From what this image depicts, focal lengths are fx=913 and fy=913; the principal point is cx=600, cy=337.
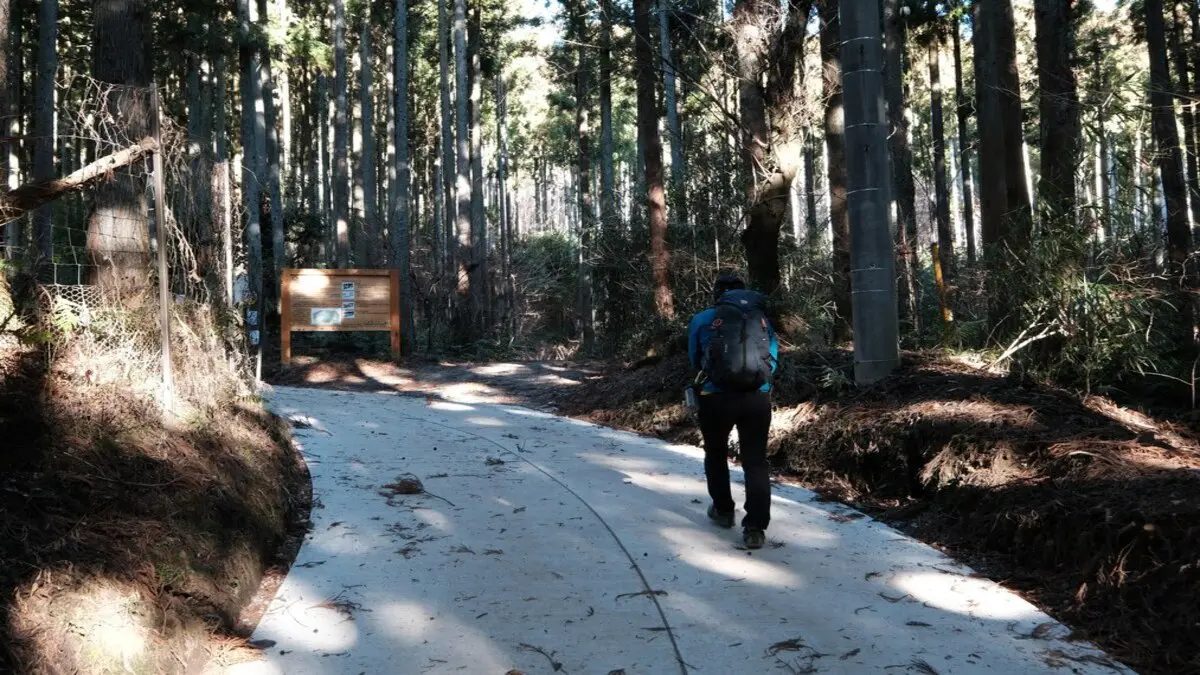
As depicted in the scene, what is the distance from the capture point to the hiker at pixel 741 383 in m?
6.07

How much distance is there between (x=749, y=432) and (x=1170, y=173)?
17.2 meters

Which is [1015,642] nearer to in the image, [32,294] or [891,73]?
[32,294]

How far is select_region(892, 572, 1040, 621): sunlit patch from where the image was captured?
4855mm

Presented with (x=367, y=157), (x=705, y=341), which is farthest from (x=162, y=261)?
(x=367, y=157)

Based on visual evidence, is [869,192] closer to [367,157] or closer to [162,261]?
[162,261]

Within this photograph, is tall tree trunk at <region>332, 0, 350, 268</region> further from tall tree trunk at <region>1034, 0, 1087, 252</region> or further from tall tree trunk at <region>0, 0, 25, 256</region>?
tall tree trunk at <region>1034, 0, 1087, 252</region>

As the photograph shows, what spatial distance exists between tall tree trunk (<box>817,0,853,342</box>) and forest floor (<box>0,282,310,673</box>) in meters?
9.49

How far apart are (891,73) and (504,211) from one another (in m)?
29.1

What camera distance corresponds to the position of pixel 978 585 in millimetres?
5301

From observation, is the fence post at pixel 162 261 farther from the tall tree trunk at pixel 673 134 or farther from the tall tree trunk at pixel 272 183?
the tall tree trunk at pixel 272 183

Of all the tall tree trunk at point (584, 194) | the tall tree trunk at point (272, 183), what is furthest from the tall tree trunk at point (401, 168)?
the tall tree trunk at point (584, 194)

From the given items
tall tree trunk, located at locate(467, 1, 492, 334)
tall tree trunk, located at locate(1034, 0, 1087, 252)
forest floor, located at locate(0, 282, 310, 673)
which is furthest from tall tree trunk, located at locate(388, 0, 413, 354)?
forest floor, located at locate(0, 282, 310, 673)

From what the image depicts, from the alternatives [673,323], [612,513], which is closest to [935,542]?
[612,513]

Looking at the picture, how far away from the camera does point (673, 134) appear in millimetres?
22391
